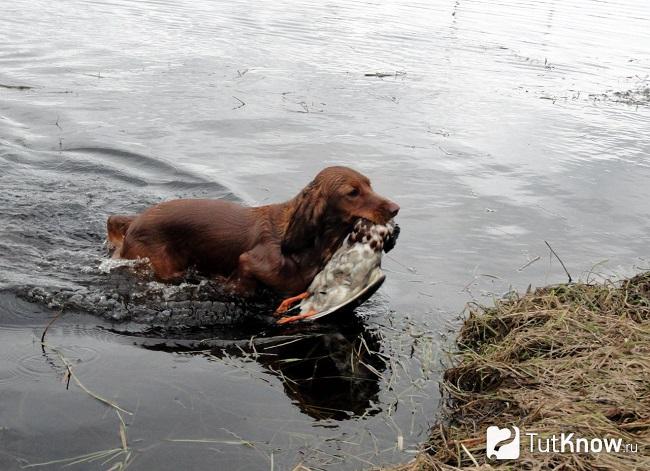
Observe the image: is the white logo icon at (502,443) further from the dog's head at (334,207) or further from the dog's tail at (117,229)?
the dog's tail at (117,229)

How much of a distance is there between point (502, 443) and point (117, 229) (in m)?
4.10

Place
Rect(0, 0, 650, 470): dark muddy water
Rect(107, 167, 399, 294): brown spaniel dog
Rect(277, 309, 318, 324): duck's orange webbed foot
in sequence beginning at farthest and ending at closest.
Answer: Rect(277, 309, 318, 324): duck's orange webbed foot, Rect(107, 167, 399, 294): brown spaniel dog, Rect(0, 0, 650, 470): dark muddy water

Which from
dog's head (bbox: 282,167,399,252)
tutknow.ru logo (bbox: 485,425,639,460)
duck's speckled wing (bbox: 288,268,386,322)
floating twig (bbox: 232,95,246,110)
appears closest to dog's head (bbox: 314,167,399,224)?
dog's head (bbox: 282,167,399,252)

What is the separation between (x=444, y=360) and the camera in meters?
5.75

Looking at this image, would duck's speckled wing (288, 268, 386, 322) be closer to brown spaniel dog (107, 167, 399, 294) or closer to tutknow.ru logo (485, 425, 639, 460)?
brown spaniel dog (107, 167, 399, 294)

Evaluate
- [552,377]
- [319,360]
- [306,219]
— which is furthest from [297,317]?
[552,377]

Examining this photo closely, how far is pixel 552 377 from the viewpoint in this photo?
4918mm

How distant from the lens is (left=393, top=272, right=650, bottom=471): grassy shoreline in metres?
4.07

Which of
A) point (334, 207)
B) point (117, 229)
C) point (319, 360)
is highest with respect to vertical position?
point (334, 207)

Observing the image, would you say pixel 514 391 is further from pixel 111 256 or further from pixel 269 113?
pixel 269 113

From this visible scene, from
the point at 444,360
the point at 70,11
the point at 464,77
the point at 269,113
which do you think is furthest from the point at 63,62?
the point at 444,360

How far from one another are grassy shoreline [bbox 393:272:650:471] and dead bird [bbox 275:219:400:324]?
872mm

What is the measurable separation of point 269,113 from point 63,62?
470 centimetres

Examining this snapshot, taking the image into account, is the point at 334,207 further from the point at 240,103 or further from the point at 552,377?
the point at 240,103
